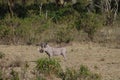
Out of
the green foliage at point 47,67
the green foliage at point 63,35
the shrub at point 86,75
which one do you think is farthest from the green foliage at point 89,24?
the shrub at point 86,75

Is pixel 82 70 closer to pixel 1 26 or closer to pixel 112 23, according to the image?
Result: pixel 1 26

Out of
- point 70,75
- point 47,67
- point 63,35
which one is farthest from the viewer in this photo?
point 63,35

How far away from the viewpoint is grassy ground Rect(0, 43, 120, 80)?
13.8m

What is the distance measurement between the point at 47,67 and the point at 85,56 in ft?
17.1

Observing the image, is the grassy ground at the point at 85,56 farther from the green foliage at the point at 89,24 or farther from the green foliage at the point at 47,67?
the green foliage at the point at 89,24

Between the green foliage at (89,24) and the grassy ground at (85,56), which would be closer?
the grassy ground at (85,56)

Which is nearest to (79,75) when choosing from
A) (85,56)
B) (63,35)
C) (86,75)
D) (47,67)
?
(86,75)

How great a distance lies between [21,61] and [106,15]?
12.6m

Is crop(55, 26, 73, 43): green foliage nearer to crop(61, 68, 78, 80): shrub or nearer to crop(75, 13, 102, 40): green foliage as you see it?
crop(75, 13, 102, 40): green foliage

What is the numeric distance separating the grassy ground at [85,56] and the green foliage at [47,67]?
86cm

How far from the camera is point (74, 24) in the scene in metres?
21.9

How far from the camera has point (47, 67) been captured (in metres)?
11.8

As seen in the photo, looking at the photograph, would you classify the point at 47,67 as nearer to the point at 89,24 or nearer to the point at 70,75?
the point at 70,75

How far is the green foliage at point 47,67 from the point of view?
38.0 feet
